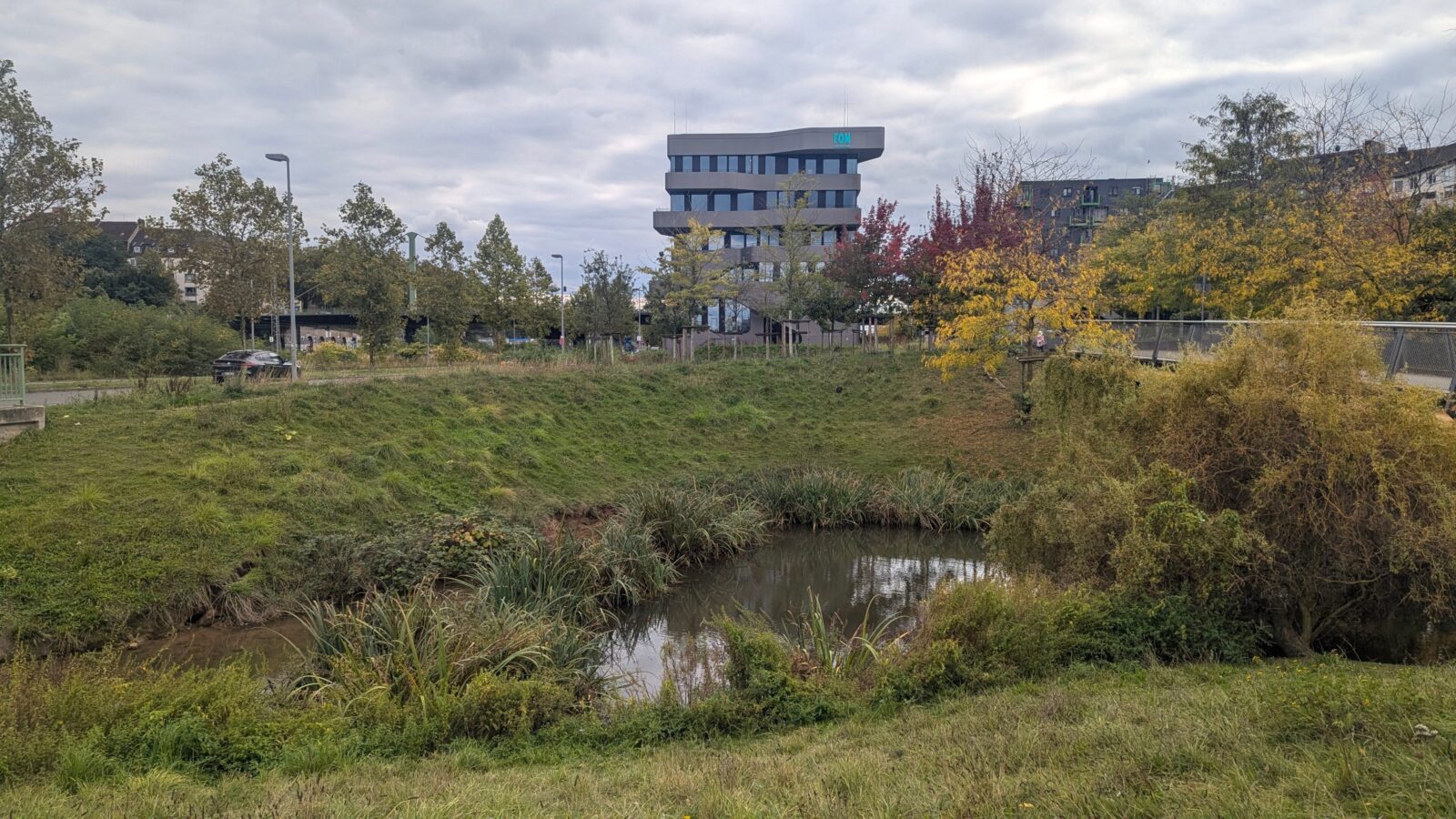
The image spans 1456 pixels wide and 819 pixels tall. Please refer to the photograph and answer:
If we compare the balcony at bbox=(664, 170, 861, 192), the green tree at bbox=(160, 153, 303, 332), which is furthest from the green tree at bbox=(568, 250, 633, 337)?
the balcony at bbox=(664, 170, 861, 192)

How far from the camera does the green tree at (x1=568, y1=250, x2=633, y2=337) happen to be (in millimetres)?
36344

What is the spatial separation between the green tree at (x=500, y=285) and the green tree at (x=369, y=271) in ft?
24.6

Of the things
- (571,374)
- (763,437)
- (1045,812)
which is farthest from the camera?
(571,374)

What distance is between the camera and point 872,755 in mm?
5594

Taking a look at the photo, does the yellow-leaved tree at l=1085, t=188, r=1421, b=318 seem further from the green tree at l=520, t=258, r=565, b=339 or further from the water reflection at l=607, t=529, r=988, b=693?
the green tree at l=520, t=258, r=565, b=339

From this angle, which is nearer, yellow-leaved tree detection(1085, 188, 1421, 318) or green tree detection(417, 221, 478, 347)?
yellow-leaved tree detection(1085, 188, 1421, 318)

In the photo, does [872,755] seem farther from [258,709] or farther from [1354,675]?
[258,709]

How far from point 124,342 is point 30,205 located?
1093cm

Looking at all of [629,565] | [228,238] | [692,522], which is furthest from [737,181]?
[629,565]

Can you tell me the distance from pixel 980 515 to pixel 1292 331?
9737 millimetres

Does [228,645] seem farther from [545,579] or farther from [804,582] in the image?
[804,582]

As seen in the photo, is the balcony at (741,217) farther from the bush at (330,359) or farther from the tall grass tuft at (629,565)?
the tall grass tuft at (629,565)

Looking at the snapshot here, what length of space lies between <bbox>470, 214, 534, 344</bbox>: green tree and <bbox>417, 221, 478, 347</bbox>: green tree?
3.88 feet

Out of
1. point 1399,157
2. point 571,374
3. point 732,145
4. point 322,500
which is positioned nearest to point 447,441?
point 322,500
